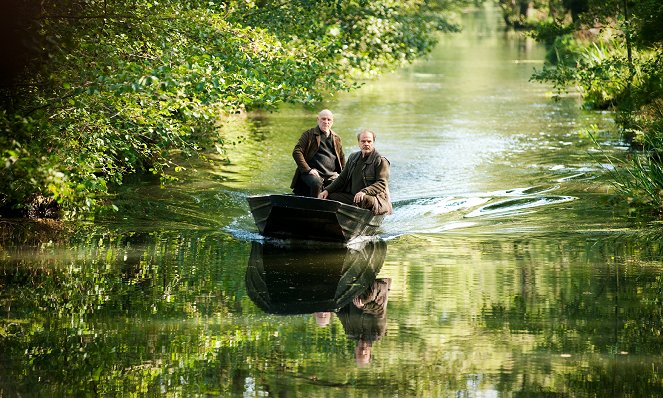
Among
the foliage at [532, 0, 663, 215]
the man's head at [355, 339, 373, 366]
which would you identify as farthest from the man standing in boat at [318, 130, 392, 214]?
the man's head at [355, 339, 373, 366]

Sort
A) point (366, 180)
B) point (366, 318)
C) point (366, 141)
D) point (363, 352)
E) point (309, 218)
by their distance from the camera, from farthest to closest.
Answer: point (366, 180) → point (366, 141) → point (309, 218) → point (366, 318) → point (363, 352)

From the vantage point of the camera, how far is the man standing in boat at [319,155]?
16094 mm

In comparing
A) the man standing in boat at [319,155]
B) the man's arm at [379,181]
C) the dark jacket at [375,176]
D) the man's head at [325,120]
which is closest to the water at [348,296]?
the dark jacket at [375,176]

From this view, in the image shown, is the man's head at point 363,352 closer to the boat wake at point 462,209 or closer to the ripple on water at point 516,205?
the boat wake at point 462,209

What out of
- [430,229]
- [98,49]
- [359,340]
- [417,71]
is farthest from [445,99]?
[359,340]

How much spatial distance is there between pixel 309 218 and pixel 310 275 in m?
1.96

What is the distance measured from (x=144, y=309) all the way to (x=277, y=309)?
1176 mm

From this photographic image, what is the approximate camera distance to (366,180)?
15.3 m

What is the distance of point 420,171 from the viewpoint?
2267cm

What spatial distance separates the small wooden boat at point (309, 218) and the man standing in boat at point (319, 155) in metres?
1.27

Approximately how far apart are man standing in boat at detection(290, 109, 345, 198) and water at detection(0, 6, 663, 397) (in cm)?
105

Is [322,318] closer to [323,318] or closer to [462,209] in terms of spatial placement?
[323,318]

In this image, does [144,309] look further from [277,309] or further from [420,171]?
[420,171]

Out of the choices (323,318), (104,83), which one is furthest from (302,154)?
(323,318)
